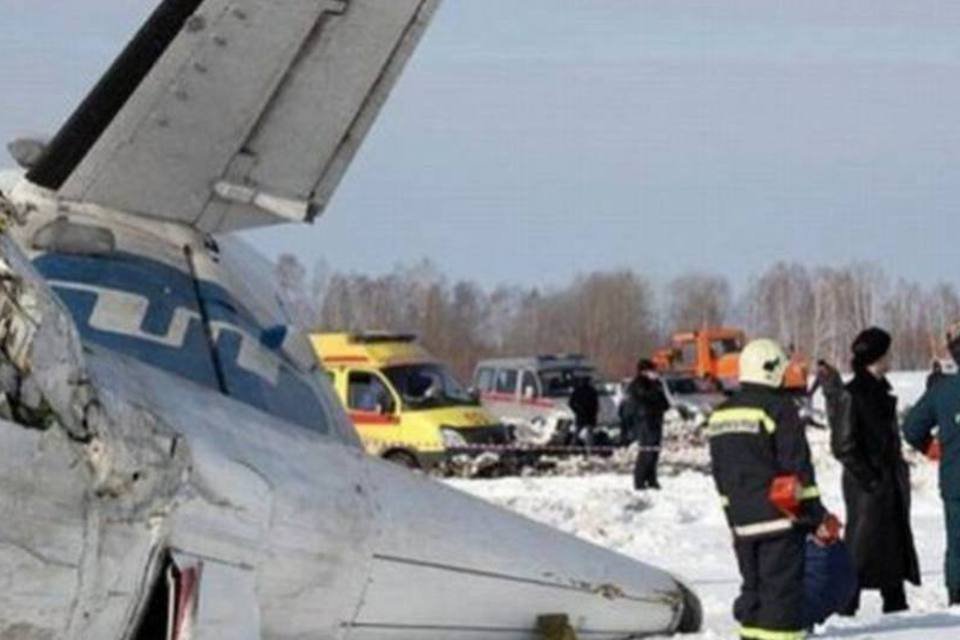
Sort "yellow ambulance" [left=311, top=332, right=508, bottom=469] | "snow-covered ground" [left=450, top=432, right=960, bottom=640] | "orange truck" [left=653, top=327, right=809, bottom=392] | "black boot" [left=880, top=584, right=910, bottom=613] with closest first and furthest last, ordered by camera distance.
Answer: "snow-covered ground" [left=450, top=432, right=960, bottom=640] → "black boot" [left=880, top=584, right=910, bottom=613] → "yellow ambulance" [left=311, top=332, right=508, bottom=469] → "orange truck" [left=653, top=327, right=809, bottom=392]

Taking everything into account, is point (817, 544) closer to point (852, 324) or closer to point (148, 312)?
point (148, 312)

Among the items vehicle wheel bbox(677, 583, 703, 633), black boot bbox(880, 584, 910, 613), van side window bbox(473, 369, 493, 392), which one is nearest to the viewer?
vehicle wheel bbox(677, 583, 703, 633)

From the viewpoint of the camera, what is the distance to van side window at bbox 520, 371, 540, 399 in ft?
139

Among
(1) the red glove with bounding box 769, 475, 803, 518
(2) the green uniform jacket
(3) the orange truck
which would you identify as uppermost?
(3) the orange truck

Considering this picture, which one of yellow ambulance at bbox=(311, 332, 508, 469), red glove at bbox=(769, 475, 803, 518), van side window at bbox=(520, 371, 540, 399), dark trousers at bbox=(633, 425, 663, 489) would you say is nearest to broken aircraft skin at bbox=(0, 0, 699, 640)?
red glove at bbox=(769, 475, 803, 518)

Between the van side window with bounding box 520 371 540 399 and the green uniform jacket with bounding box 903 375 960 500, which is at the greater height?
the van side window with bounding box 520 371 540 399

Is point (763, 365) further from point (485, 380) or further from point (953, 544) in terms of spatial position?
point (485, 380)

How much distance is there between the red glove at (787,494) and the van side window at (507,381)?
3350 cm

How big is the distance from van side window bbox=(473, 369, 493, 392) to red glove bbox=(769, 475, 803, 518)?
110 ft

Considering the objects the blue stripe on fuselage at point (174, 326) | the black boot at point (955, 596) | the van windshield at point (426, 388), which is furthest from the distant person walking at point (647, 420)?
the blue stripe on fuselage at point (174, 326)

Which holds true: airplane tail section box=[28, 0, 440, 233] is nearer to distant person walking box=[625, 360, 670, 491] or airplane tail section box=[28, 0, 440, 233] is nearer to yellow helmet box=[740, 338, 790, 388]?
yellow helmet box=[740, 338, 790, 388]

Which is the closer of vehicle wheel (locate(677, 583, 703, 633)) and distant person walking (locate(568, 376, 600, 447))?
vehicle wheel (locate(677, 583, 703, 633))

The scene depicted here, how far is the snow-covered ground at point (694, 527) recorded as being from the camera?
436 inches

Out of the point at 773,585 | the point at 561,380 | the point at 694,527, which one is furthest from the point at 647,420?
the point at 773,585
